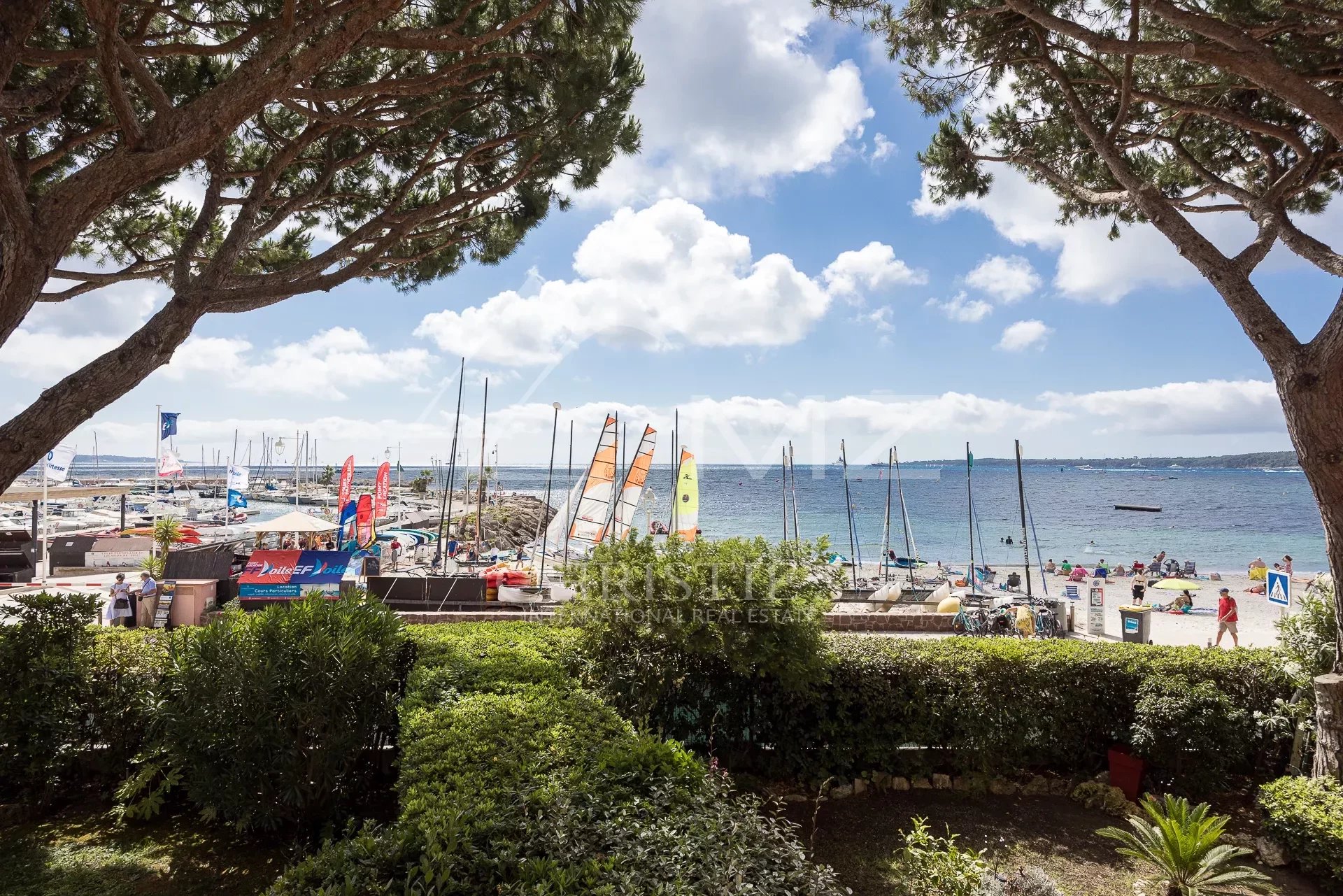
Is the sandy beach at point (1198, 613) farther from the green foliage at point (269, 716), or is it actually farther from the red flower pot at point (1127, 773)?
the green foliage at point (269, 716)

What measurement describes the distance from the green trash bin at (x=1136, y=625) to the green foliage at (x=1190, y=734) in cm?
764

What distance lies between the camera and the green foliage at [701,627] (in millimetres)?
4922

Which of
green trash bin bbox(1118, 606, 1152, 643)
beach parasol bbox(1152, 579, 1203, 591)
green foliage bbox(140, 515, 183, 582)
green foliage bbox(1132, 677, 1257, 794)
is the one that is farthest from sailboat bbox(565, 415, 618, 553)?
beach parasol bbox(1152, 579, 1203, 591)

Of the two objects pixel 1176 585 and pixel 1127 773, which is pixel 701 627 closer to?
pixel 1127 773

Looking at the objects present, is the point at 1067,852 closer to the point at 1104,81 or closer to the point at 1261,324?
the point at 1261,324

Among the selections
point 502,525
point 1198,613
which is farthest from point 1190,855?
point 502,525

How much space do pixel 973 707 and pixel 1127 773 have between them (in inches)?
56.0

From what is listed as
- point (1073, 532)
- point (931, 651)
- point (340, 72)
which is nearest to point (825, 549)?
point (931, 651)

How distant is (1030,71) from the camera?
7098mm

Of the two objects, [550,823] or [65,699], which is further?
[65,699]

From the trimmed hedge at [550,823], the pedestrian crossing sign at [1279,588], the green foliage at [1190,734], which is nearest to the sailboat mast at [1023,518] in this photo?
the pedestrian crossing sign at [1279,588]

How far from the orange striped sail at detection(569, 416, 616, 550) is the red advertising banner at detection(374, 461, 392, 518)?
22.2ft

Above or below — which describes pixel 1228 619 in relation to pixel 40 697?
below

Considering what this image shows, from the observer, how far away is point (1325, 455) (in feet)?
15.7
